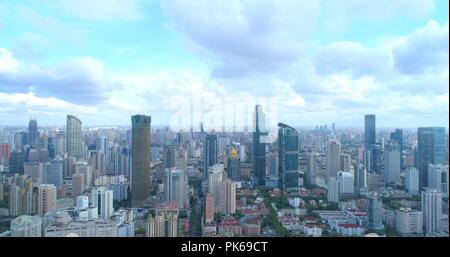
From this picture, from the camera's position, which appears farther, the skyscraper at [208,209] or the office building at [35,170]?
the office building at [35,170]

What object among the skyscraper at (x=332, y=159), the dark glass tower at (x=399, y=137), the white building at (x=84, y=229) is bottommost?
the white building at (x=84, y=229)

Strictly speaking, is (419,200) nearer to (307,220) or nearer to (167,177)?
(307,220)

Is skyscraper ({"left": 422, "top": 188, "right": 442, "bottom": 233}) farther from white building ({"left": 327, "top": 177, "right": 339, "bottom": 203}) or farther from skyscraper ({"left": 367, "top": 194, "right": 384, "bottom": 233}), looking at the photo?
white building ({"left": 327, "top": 177, "right": 339, "bottom": 203})

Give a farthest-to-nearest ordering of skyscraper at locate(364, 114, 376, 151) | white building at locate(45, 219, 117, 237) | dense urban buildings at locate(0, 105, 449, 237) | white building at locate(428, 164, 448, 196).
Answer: skyscraper at locate(364, 114, 376, 151) → white building at locate(428, 164, 448, 196) → dense urban buildings at locate(0, 105, 449, 237) → white building at locate(45, 219, 117, 237)

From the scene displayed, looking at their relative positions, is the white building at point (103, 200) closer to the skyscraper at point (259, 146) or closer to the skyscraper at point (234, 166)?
the skyscraper at point (234, 166)

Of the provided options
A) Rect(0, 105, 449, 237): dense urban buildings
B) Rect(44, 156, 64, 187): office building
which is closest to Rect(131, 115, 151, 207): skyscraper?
Rect(0, 105, 449, 237): dense urban buildings

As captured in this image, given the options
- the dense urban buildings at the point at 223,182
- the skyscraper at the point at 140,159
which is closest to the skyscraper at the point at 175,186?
the dense urban buildings at the point at 223,182
